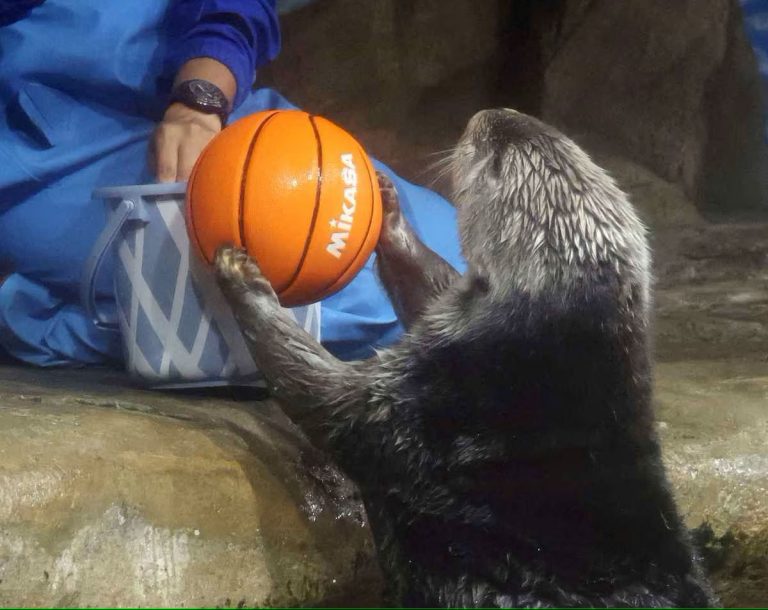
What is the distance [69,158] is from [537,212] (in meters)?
1.48

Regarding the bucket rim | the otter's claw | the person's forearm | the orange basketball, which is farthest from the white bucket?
the otter's claw

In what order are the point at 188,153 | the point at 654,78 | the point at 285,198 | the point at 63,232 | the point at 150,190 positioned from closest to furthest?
the point at 285,198
the point at 150,190
the point at 188,153
the point at 63,232
the point at 654,78

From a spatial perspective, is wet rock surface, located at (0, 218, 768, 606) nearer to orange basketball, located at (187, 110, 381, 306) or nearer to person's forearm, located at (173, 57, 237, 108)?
orange basketball, located at (187, 110, 381, 306)

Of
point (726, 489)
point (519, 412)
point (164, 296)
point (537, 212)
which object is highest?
point (537, 212)

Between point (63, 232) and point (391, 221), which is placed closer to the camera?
point (391, 221)

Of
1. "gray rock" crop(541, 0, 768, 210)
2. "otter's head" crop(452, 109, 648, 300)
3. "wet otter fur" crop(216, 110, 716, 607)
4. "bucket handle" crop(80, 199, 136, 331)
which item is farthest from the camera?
"gray rock" crop(541, 0, 768, 210)

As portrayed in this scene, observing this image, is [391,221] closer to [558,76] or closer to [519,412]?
[519,412]

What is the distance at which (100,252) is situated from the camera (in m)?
2.53

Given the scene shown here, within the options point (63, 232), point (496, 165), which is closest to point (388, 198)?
point (496, 165)

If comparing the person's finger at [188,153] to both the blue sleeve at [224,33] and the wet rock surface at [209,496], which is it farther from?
the wet rock surface at [209,496]

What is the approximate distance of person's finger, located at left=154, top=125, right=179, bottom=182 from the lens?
2.69 m

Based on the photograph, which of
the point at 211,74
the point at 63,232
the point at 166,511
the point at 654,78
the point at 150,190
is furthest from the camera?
the point at 654,78

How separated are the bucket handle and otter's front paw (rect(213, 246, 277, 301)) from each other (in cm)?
26

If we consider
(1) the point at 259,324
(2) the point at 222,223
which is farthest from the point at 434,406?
(2) the point at 222,223
